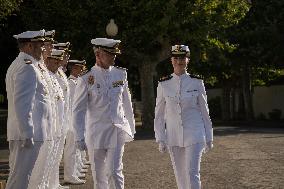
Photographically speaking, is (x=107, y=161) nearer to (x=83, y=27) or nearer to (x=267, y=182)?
(x=267, y=182)

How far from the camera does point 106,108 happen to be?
7.76 metres

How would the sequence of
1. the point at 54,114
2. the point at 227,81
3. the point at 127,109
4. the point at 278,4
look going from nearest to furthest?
the point at 54,114 < the point at 127,109 < the point at 278,4 < the point at 227,81

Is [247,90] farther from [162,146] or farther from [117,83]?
[117,83]

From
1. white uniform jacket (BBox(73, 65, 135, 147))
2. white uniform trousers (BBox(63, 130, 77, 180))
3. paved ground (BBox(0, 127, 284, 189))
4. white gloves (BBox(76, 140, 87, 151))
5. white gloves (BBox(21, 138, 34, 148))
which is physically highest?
white uniform jacket (BBox(73, 65, 135, 147))

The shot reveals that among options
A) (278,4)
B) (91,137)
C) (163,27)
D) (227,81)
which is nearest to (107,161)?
(91,137)

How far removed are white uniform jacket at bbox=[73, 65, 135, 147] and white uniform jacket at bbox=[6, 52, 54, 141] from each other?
733 mm

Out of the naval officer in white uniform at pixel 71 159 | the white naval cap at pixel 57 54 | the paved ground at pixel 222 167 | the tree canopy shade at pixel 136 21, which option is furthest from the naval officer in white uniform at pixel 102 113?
the tree canopy shade at pixel 136 21

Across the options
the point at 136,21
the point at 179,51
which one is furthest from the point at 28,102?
the point at 136,21

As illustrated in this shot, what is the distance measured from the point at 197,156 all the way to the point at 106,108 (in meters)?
1.36

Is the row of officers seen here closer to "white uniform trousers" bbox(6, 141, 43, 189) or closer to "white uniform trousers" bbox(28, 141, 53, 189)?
"white uniform trousers" bbox(28, 141, 53, 189)

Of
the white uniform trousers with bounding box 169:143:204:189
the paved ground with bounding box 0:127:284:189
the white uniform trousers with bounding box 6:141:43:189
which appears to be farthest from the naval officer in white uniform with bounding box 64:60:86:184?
the white uniform trousers with bounding box 6:141:43:189

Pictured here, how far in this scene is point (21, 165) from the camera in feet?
21.5

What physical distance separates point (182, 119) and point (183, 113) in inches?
3.3

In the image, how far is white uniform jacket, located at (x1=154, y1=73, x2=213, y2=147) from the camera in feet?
A: 25.3
